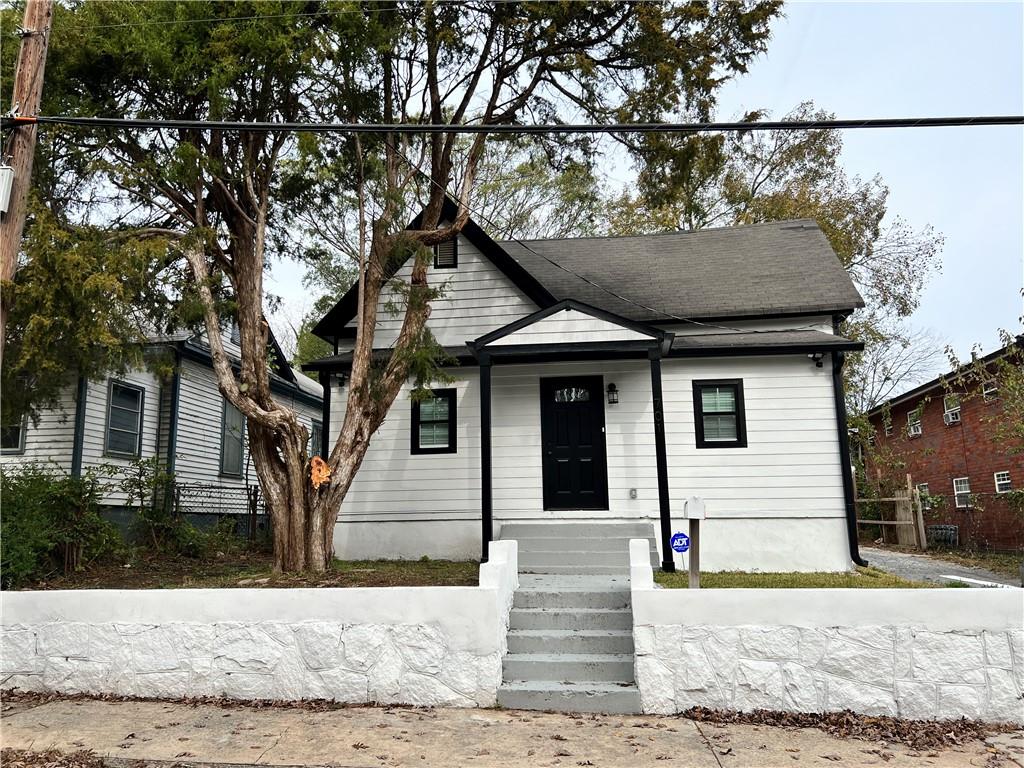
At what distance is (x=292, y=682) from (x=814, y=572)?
7.57 meters

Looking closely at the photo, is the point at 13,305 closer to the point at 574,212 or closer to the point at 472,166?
the point at 472,166

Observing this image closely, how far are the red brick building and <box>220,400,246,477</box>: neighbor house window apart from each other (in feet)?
51.6

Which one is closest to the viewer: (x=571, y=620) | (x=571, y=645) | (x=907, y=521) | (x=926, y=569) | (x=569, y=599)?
(x=571, y=645)

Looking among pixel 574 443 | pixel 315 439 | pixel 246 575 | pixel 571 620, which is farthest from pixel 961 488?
pixel 246 575

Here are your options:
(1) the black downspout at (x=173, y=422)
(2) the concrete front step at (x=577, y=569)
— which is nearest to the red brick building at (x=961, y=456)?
(2) the concrete front step at (x=577, y=569)

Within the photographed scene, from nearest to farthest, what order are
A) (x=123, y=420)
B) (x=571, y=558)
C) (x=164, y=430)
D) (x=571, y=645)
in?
(x=571, y=645)
(x=571, y=558)
(x=123, y=420)
(x=164, y=430)

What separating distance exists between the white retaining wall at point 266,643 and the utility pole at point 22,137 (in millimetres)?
2464

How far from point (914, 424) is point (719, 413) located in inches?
534

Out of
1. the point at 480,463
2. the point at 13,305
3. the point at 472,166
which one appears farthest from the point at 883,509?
the point at 13,305

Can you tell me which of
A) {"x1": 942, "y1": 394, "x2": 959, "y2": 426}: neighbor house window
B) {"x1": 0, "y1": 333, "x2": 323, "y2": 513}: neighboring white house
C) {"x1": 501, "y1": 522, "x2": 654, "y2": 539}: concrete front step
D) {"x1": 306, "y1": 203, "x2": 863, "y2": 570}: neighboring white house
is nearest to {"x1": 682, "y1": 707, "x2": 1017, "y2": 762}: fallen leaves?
{"x1": 306, "y1": 203, "x2": 863, "y2": 570}: neighboring white house

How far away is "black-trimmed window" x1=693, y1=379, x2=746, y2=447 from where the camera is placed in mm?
10945

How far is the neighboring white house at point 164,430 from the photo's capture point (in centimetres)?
1261

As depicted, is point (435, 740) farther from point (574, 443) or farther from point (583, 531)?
point (574, 443)

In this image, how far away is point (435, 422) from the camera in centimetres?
1154
